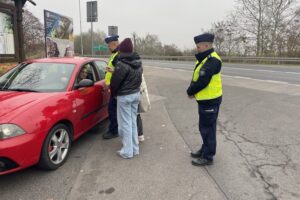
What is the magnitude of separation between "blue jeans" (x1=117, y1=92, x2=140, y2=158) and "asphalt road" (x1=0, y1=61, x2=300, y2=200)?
0.55 ft

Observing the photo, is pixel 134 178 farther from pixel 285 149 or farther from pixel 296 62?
pixel 296 62

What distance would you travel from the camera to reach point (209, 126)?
13.5 ft

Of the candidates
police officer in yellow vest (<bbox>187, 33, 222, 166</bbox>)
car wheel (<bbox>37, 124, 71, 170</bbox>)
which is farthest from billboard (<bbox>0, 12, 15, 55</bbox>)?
police officer in yellow vest (<bbox>187, 33, 222, 166</bbox>)

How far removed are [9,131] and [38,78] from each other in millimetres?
1576

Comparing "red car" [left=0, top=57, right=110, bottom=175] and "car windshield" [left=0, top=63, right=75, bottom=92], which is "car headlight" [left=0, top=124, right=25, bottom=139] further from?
"car windshield" [left=0, top=63, right=75, bottom=92]

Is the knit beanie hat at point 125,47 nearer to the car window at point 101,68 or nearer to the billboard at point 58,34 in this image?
the car window at point 101,68

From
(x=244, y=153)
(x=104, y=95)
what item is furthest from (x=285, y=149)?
(x=104, y=95)

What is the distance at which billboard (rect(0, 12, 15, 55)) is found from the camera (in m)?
8.51

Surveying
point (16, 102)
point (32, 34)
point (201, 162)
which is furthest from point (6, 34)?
point (32, 34)

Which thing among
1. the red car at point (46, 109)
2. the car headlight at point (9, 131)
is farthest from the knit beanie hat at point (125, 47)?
the car headlight at point (9, 131)

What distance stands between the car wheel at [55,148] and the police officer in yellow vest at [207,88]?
1913 millimetres

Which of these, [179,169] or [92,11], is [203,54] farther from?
[92,11]

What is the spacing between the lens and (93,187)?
3559 mm

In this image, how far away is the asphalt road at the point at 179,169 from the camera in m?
3.41
